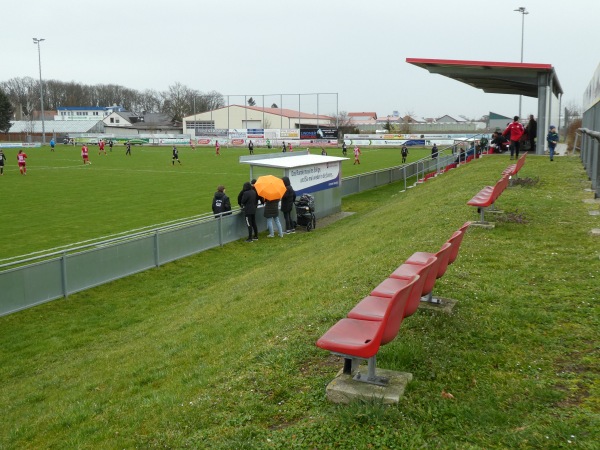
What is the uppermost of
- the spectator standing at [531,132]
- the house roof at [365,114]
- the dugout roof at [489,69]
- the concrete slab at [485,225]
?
the house roof at [365,114]

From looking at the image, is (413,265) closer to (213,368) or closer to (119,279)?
(213,368)

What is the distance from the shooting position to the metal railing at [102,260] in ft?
34.9

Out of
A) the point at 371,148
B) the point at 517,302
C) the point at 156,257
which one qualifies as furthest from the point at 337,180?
the point at 371,148

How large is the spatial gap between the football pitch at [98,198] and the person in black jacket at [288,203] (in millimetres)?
2628

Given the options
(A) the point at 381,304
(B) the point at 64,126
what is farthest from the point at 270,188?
(B) the point at 64,126

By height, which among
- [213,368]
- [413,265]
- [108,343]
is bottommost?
[108,343]

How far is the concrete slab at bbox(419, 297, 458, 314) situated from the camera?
5965 mm

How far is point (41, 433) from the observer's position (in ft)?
17.9

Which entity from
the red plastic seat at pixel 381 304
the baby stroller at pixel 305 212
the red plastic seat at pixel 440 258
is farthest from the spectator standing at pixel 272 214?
the red plastic seat at pixel 381 304

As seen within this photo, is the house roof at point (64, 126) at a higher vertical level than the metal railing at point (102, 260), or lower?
higher

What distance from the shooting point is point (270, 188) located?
17094mm

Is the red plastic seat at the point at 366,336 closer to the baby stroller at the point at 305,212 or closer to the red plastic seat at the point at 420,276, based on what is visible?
the red plastic seat at the point at 420,276

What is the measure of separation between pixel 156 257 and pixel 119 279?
1.23 metres

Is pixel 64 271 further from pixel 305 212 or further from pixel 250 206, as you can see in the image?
pixel 305 212
